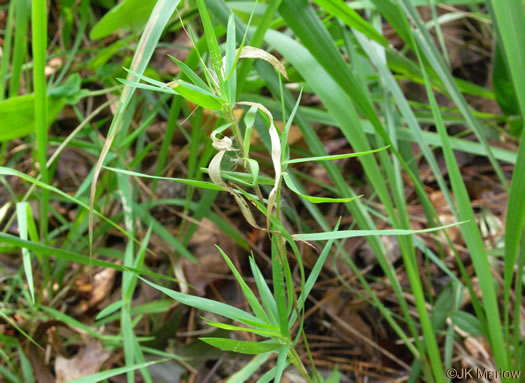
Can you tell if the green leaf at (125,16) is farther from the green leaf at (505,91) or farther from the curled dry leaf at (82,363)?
the green leaf at (505,91)

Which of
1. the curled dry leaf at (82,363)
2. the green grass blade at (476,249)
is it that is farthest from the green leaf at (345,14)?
the curled dry leaf at (82,363)

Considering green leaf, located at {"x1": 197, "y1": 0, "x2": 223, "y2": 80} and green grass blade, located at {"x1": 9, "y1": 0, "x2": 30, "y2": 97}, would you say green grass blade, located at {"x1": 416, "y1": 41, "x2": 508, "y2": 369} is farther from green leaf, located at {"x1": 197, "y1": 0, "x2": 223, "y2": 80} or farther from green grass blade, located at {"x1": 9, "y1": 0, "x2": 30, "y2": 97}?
green grass blade, located at {"x1": 9, "y1": 0, "x2": 30, "y2": 97}

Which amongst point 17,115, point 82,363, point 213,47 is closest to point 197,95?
point 213,47

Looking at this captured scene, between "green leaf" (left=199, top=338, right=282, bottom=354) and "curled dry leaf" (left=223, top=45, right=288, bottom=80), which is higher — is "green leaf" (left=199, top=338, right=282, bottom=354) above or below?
below

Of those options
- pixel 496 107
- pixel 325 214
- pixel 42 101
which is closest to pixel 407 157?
pixel 325 214

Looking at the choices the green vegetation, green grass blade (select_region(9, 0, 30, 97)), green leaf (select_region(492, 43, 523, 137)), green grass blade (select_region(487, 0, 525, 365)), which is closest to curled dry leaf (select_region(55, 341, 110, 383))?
the green vegetation

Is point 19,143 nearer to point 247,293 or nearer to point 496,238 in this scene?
point 247,293

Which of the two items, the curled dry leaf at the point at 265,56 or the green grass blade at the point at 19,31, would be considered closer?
the curled dry leaf at the point at 265,56
